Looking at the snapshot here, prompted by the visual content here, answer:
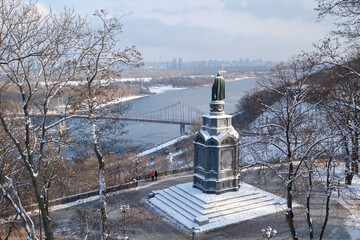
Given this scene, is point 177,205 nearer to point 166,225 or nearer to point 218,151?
point 166,225

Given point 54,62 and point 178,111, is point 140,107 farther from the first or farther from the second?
point 54,62

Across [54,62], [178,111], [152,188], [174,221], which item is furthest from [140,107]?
[54,62]

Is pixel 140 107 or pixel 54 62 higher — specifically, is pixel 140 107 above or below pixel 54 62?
below

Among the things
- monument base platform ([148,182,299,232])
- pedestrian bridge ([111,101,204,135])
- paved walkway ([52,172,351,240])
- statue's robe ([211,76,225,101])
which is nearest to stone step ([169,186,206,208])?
monument base platform ([148,182,299,232])

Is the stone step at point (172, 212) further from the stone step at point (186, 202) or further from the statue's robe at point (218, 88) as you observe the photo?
the statue's robe at point (218, 88)

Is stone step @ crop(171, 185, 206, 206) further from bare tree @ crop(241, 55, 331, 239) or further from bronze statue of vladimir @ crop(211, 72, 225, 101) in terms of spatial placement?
bronze statue of vladimir @ crop(211, 72, 225, 101)

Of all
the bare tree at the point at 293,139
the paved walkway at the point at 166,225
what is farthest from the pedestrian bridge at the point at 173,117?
the bare tree at the point at 293,139

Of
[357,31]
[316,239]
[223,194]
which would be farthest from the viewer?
[223,194]
